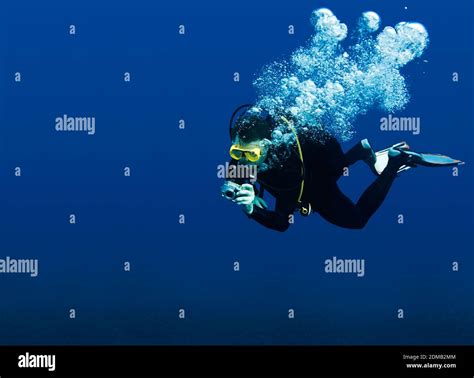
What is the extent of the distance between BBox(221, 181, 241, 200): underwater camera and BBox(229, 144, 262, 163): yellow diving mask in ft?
0.79

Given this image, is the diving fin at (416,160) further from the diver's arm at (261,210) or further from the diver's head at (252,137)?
the diver's head at (252,137)

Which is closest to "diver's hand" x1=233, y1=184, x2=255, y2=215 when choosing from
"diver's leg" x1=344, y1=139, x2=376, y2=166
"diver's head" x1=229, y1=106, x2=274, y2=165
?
"diver's head" x1=229, y1=106, x2=274, y2=165

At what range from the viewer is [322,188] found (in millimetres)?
7098

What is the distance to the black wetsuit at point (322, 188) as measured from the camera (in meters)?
7.05

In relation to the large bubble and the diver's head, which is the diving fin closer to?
the large bubble

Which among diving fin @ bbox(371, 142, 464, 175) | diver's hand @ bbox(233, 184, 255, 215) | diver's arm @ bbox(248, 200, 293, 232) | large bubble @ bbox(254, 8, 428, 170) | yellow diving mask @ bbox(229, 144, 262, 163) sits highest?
large bubble @ bbox(254, 8, 428, 170)

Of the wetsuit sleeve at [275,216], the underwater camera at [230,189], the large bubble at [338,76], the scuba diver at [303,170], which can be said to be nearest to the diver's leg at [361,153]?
the scuba diver at [303,170]

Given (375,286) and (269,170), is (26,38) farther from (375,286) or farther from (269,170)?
(375,286)

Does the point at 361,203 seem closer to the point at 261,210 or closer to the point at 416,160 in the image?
the point at 416,160

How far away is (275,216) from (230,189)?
0.48 meters

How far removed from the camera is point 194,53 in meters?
7.15

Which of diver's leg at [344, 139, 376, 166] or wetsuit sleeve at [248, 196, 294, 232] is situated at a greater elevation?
diver's leg at [344, 139, 376, 166]

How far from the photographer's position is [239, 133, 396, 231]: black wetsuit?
23.1 feet
